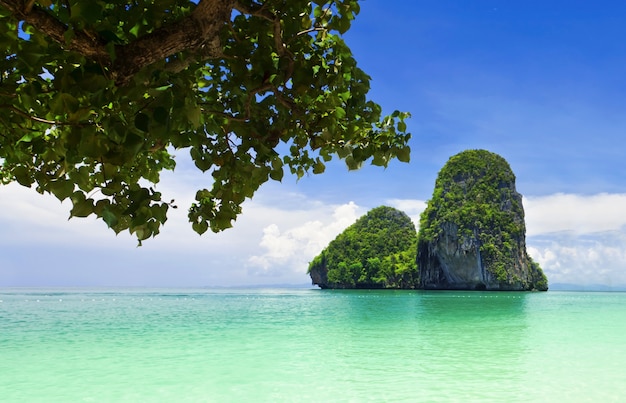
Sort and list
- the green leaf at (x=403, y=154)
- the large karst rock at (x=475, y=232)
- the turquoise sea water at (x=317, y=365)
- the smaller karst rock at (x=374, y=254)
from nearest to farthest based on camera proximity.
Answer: the green leaf at (x=403, y=154) < the turquoise sea water at (x=317, y=365) < the large karst rock at (x=475, y=232) < the smaller karst rock at (x=374, y=254)

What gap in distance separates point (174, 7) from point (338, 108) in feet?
3.04

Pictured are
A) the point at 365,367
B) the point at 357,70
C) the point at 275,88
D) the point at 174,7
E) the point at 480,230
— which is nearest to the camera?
the point at 174,7

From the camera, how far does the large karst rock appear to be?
7162 cm

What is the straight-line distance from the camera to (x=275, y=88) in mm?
2457

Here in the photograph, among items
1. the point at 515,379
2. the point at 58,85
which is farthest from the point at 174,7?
the point at 515,379

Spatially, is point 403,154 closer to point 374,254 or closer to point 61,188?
point 61,188

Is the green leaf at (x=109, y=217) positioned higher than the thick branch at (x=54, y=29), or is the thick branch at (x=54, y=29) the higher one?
the thick branch at (x=54, y=29)

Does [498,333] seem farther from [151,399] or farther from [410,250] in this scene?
[410,250]

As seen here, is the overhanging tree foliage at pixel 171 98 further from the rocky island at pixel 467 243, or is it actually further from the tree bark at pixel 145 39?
the rocky island at pixel 467 243

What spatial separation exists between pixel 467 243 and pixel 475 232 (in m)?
3.12

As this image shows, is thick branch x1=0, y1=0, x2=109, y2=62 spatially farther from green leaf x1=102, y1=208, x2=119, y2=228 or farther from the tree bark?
green leaf x1=102, y1=208, x2=119, y2=228

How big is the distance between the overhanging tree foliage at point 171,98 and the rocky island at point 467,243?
72.0 meters

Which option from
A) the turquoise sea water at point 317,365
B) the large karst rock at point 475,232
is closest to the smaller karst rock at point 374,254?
the large karst rock at point 475,232

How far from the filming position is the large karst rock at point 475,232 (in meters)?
71.6
